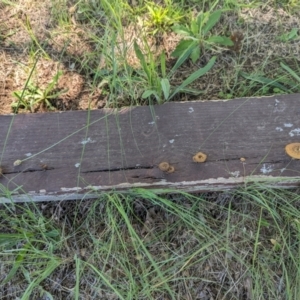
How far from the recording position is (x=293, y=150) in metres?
1.43

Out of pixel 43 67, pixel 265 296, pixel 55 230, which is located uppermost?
pixel 43 67

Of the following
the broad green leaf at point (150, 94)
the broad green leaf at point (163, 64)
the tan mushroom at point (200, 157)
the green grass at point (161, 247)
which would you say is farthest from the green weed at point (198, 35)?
the green grass at point (161, 247)

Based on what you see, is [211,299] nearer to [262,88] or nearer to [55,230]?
[55,230]

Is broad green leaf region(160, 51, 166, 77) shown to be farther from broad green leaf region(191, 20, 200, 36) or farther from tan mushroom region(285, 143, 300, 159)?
tan mushroom region(285, 143, 300, 159)

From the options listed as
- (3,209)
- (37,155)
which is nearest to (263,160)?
(37,155)

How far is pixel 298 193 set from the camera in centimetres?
157

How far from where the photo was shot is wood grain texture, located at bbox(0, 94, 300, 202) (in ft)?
4.69

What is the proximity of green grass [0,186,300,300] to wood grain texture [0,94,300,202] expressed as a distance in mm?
110

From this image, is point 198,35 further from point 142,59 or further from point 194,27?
point 142,59

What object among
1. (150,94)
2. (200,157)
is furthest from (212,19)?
(200,157)

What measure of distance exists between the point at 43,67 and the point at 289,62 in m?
1.17

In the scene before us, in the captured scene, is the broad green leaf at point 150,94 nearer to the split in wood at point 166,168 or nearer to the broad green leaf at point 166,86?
the broad green leaf at point 166,86

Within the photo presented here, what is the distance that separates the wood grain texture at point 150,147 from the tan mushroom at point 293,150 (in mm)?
23

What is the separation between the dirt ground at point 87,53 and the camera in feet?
5.78
